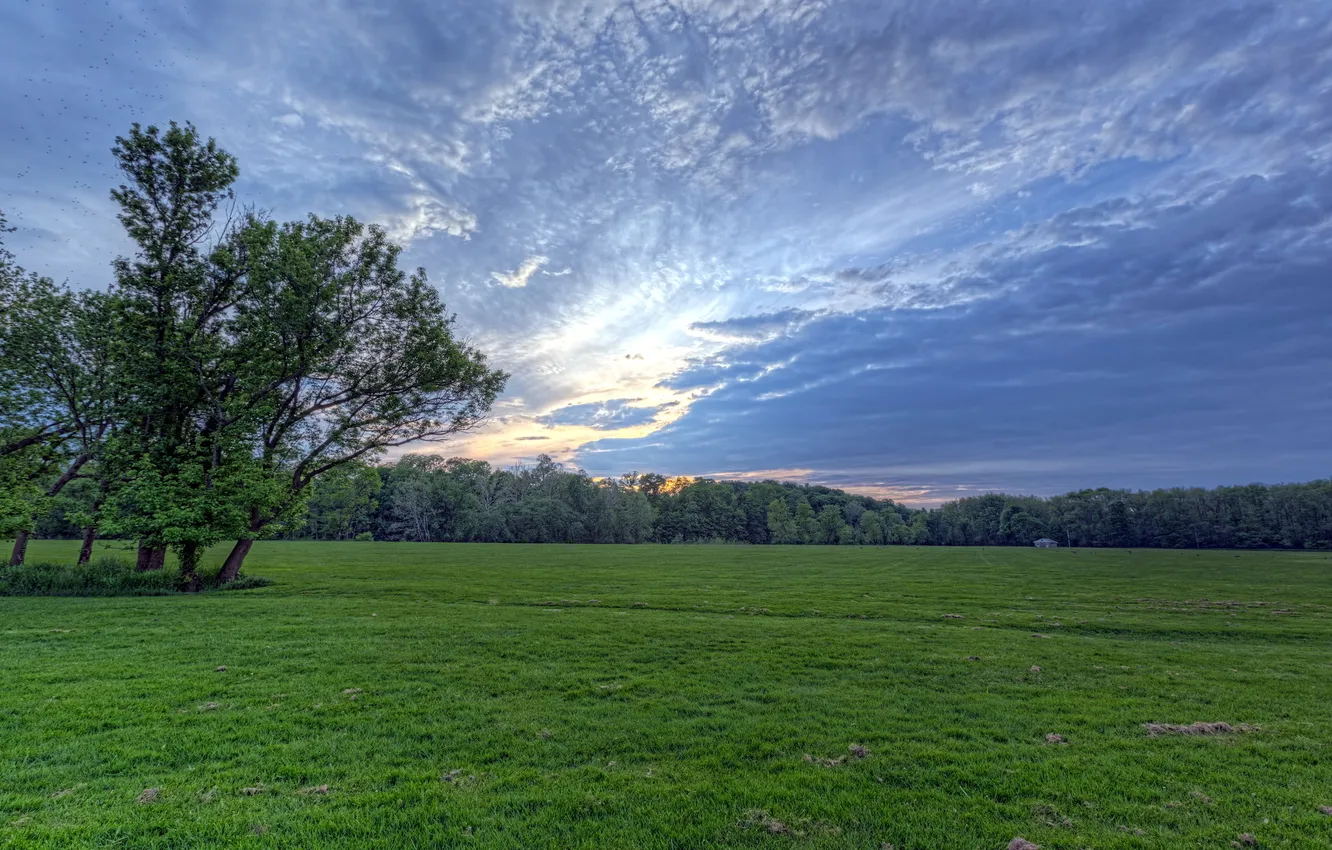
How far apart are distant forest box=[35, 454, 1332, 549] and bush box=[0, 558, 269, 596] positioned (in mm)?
80313

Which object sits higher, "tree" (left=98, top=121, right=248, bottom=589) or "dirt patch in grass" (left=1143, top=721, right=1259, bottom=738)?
"tree" (left=98, top=121, right=248, bottom=589)

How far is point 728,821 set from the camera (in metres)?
5.64

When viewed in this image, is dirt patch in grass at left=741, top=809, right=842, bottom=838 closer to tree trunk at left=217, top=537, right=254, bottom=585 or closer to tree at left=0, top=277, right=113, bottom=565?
tree trunk at left=217, top=537, right=254, bottom=585

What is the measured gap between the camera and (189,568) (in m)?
23.6

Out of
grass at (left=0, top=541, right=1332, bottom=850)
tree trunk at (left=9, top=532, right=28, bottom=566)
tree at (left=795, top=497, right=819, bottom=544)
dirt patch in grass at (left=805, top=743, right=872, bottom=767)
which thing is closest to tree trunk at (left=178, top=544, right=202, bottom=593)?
grass at (left=0, top=541, right=1332, bottom=850)

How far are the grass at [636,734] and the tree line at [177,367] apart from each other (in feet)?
22.6

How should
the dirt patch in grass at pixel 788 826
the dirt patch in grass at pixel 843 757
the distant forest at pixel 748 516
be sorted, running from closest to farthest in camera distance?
1. the dirt patch in grass at pixel 788 826
2. the dirt patch in grass at pixel 843 757
3. the distant forest at pixel 748 516

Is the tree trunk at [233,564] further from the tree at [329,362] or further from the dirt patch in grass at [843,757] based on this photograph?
the dirt patch in grass at [843,757]

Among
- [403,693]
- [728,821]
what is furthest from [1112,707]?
[403,693]

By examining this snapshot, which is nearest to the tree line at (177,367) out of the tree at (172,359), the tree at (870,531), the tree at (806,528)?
the tree at (172,359)

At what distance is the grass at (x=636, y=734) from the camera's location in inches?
220

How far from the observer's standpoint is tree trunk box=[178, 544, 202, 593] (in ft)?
75.8

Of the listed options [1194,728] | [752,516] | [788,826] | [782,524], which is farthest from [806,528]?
[788,826]

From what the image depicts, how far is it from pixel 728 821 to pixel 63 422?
34486 mm
